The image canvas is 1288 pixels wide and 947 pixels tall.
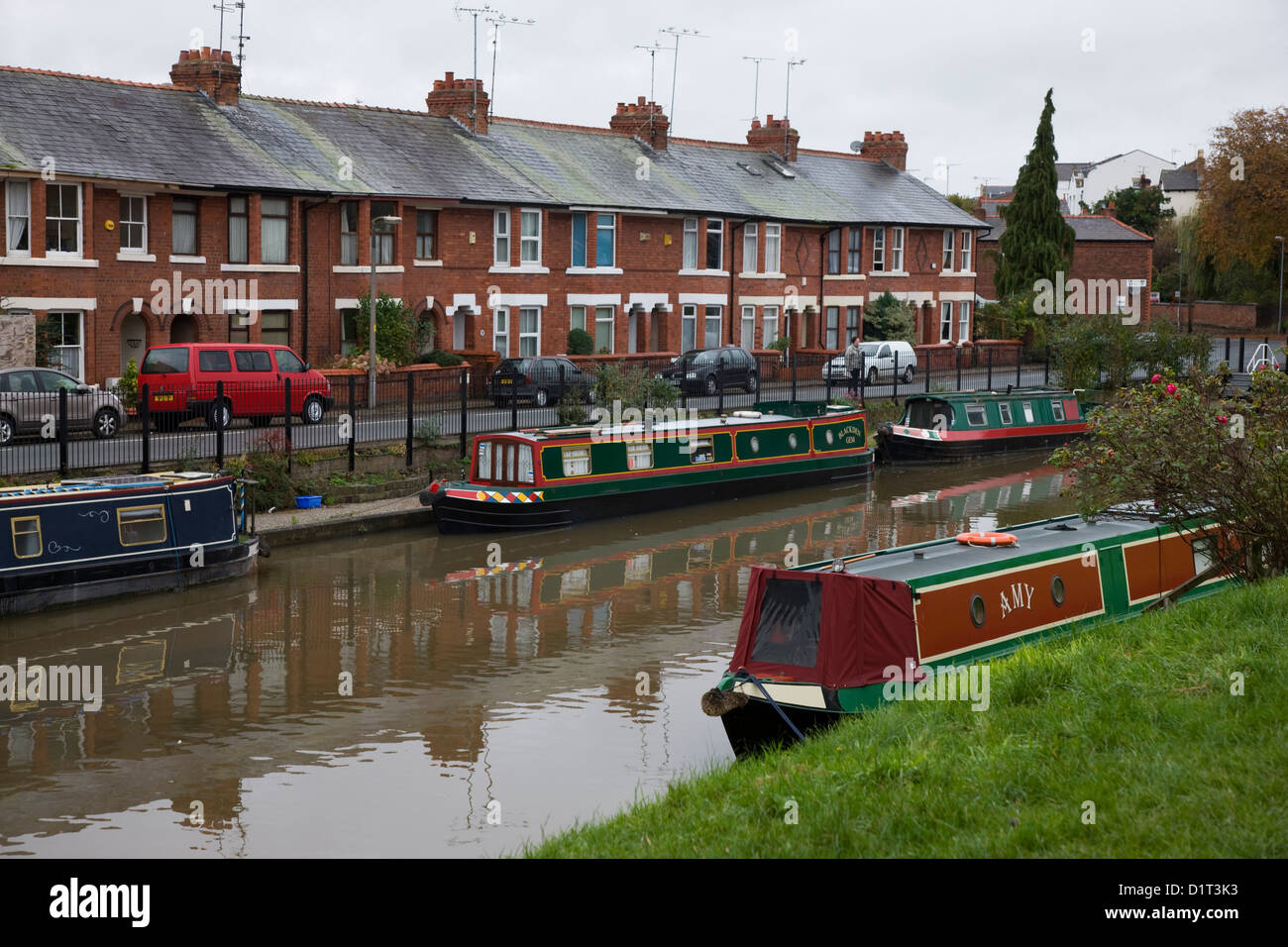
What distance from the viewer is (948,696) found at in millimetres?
10555

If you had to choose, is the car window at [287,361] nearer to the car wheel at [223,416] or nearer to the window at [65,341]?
the car wheel at [223,416]

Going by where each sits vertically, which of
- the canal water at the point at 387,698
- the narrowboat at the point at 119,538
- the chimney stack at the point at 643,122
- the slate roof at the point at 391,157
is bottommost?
the canal water at the point at 387,698

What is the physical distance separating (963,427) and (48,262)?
19843mm

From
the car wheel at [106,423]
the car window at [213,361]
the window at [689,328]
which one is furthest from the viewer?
the window at [689,328]

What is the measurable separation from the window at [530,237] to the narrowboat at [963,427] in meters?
9.70

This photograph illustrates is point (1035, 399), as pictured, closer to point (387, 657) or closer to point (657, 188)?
point (657, 188)

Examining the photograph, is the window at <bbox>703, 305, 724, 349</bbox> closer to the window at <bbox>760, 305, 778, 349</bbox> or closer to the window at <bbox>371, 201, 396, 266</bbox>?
the window at <bbox>760, 305, 778, 349</bbox>

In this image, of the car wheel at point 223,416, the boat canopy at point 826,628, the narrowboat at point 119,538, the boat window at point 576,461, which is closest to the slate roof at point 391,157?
the car wheel at point 223,416

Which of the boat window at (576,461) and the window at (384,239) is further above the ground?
the window at (384,239)

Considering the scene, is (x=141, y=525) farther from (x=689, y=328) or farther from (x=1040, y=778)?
(x=689, y=328)

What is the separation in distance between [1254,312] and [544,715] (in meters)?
57.4

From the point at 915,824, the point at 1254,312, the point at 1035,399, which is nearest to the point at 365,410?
the point at 1035,399

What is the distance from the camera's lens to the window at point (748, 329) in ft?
141
